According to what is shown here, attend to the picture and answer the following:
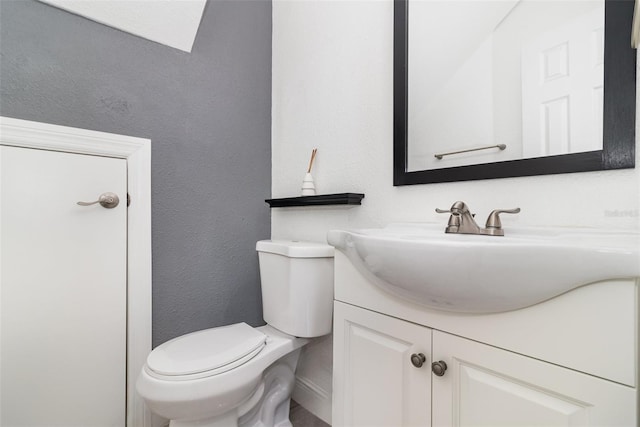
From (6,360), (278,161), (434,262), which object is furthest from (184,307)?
(434,262)

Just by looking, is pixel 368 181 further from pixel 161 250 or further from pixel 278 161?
pixel 161 250

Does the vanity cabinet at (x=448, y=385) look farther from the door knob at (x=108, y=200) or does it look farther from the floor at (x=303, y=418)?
the door knob at (x=108, y=200)

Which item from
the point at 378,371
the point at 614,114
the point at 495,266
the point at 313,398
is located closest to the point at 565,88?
the point at 614,114

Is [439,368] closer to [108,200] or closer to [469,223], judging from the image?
[469,223]

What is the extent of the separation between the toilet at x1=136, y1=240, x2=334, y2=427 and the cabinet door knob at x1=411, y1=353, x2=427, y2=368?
55 cm

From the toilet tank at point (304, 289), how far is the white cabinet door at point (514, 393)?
0.59m

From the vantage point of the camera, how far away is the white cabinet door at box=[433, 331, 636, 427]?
49 centimetres

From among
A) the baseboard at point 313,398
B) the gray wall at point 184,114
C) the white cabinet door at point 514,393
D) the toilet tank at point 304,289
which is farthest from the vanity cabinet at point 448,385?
the gray wall at point 184,114

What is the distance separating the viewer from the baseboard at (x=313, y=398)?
4.60 feet

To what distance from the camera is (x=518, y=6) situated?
931 mm

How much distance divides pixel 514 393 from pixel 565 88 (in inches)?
30.3

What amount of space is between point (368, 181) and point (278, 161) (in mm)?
618

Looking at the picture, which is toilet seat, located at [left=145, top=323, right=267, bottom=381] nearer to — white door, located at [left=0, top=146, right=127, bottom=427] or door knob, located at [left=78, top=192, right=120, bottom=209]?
white door, located at [left=0, top=146, right=127, bottom=427]

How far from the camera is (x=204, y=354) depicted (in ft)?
3.50
